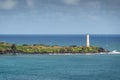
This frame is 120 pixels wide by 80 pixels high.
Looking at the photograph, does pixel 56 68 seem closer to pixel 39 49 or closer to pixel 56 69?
pixel 56 69

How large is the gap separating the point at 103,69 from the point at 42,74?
47.0 feet

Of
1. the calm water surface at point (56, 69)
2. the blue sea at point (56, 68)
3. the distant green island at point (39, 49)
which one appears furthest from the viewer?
the distant green island at point (39, 49)

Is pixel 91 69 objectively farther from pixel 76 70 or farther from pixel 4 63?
pixel 4 63

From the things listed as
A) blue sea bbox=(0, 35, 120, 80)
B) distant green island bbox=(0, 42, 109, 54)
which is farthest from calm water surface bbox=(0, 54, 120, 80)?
distant green island bbox=(0, 42, 109, 54)

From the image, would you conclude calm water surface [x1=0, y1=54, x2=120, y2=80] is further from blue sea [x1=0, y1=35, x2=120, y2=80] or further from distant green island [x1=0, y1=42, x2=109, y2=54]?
distant green island [x1=0, y1=42, x2=109, y2=54]

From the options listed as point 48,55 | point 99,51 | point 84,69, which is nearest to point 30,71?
point 84,69

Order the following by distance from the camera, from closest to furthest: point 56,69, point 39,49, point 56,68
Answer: point 56,69 → point 56,68 → point 39,49

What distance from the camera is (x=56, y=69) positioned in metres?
83.2

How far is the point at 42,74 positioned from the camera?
7444cm

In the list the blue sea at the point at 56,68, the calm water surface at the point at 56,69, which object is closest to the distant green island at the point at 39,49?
the blue sea at the point at 56,68

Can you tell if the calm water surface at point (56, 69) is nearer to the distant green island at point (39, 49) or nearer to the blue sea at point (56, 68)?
the blue sea at point (56, 68)

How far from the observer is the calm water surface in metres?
70.9

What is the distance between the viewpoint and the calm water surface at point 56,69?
233ft

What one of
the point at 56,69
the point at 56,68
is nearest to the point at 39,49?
the point at 56,68
